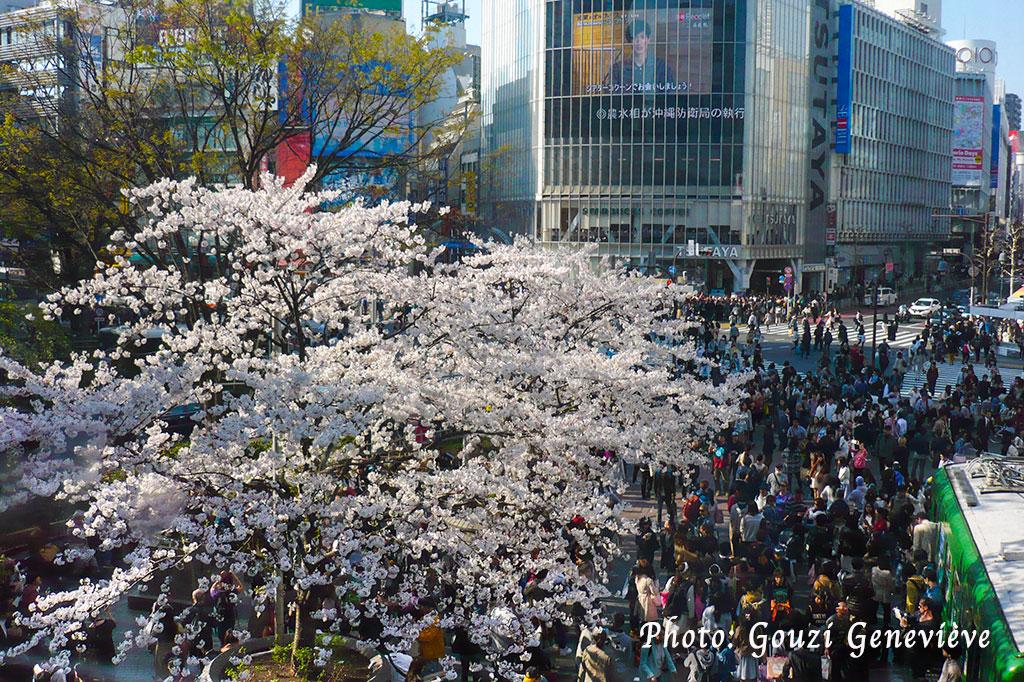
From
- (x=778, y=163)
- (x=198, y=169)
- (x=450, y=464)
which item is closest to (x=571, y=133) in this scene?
(x=778, y=163)

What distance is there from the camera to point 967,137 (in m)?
97.0

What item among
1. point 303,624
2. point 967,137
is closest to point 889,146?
point 967,137

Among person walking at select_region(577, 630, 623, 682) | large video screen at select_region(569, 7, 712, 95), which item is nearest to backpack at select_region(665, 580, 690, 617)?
person walking at select_region(577, 630, 623, 682)

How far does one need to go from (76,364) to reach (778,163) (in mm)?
59587

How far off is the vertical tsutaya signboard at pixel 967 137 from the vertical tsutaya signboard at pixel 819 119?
113 ft

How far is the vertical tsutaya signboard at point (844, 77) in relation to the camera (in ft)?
225

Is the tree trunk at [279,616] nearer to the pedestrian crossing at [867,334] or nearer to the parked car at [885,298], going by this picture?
the pedestrian crossing at [867,334]

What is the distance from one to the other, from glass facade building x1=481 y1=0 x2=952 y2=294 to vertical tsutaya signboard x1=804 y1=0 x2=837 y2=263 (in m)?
2.77

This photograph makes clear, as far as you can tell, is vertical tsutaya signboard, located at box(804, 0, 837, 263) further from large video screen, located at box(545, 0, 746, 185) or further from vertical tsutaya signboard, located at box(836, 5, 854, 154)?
large video screen, located at box(545, 0, 746, 185)

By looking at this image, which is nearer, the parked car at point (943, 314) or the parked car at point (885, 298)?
the parked car at point (943, 314)

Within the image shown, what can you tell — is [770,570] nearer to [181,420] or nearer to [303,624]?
[303,624]

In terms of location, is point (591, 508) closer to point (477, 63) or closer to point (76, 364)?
point (76, 364)

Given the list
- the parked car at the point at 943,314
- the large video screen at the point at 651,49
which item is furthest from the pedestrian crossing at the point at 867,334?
the large video screen at the point at 651,49

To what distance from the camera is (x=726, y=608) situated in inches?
430
